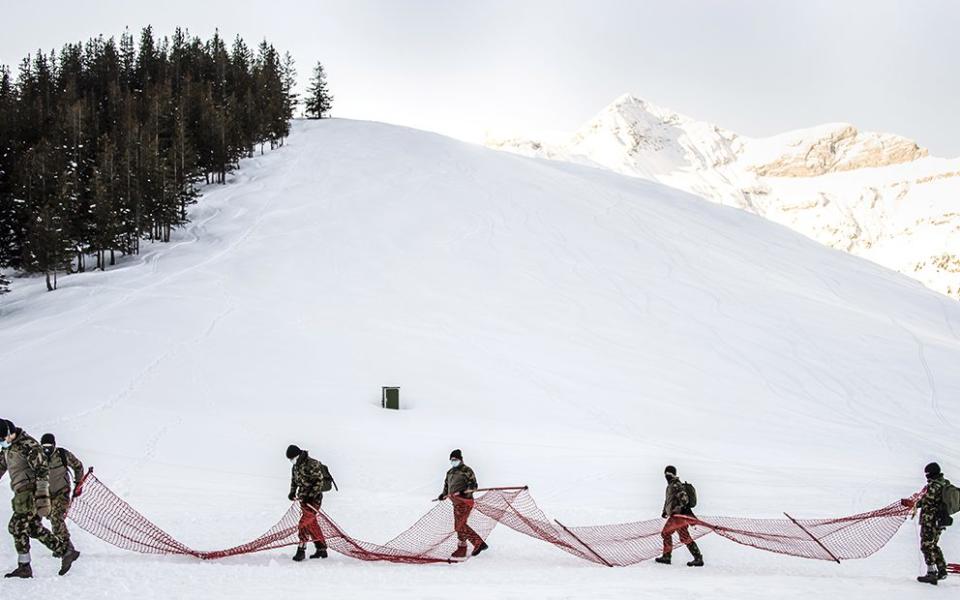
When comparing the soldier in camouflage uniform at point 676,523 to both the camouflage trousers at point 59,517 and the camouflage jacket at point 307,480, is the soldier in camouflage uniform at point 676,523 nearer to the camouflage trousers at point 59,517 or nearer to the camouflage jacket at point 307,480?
the camouflage jacket at point 307,480

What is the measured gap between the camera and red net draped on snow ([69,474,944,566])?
378 inches

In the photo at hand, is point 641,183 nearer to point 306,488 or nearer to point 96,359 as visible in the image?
point 96,359

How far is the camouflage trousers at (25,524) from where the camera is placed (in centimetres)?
783

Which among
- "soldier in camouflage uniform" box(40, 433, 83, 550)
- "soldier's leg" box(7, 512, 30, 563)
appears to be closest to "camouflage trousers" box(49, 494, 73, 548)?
"soldier in camouflage uniform" box(40, 433, 83, 550)

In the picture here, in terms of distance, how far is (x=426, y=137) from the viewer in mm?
60094

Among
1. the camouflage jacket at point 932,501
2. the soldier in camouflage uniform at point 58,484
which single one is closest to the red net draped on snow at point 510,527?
the camouflage jacket at point 932,501

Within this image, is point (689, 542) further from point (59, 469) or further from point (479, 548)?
point (59, 469)

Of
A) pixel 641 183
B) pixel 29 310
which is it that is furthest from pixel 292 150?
pixel 29 310

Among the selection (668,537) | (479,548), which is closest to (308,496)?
(479,548)

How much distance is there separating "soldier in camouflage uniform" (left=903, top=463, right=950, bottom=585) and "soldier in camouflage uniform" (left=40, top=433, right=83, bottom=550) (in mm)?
10507

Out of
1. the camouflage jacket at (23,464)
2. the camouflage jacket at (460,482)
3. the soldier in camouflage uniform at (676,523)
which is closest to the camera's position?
the camouflage jacket at (23,464)

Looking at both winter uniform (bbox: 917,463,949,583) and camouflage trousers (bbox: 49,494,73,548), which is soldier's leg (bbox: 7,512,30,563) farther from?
winter uniform (bbox: 917,463,949,583)

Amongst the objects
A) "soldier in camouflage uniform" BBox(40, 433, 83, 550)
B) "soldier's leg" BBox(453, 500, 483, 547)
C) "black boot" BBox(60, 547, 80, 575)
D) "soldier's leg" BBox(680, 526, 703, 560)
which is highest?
"soldier in camouflage uniform" BBox(40, 433, 83, 550)

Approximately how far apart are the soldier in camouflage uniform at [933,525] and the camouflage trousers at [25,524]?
10.6m
